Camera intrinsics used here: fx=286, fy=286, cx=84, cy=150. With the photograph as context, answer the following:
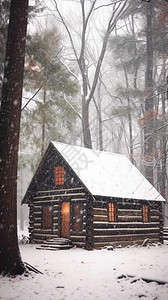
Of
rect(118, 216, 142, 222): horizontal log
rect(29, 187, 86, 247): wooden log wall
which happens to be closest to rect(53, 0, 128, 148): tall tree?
rect(29, 187, 86, 247): wooden log wall

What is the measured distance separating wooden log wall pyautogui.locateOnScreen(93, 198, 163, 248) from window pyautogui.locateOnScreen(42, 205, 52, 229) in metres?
3.96

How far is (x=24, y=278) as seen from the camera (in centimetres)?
861

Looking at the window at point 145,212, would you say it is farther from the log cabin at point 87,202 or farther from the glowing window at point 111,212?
the glowing window at point 111,212

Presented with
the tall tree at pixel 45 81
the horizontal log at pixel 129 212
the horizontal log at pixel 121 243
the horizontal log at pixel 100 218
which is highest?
the tall tree at pixel 45 81

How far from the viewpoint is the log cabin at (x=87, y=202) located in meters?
17.2

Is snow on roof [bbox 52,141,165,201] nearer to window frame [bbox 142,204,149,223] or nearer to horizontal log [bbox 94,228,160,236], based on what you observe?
window frame [bbox 142,204,149,223]

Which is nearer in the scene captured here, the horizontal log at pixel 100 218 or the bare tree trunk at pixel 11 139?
the bare tree trunk at pixel 11 139

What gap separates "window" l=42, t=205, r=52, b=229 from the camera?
1962 cm

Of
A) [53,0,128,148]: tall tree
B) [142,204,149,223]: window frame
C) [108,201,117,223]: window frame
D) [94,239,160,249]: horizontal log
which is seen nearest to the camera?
[94,239,160,249]: horizontal log

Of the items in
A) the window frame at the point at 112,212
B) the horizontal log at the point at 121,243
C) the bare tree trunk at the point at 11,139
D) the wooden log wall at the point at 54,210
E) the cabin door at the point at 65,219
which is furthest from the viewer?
the cabin door at the point at 65,219

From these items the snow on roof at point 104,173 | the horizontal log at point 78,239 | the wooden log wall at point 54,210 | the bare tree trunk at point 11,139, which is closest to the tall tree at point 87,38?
the snow on roof at point 104,173

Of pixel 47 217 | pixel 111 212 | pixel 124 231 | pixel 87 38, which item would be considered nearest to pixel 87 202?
pixel 111 212

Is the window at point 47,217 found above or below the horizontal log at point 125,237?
above

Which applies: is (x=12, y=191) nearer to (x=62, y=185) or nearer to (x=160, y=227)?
(x=62, y=185)
